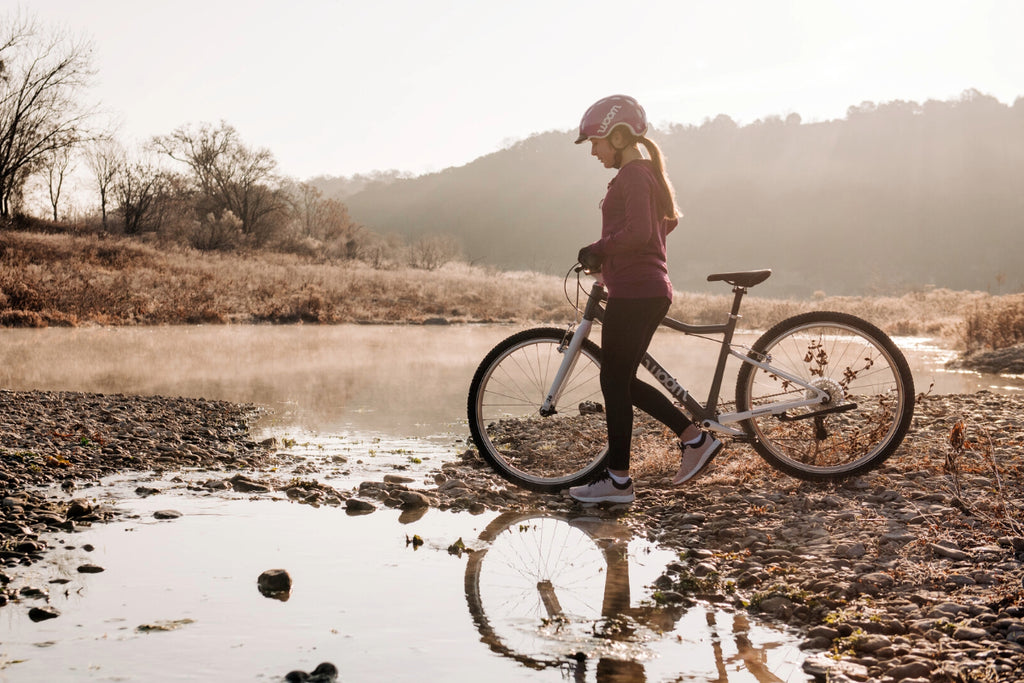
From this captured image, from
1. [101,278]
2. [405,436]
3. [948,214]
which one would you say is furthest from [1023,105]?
[405,436]

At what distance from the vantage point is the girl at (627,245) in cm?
476

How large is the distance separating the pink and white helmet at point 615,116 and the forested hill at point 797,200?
8635 centimetres

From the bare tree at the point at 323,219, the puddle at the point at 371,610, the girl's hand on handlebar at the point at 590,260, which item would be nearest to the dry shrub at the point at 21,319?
the puddle at the point at 371,610

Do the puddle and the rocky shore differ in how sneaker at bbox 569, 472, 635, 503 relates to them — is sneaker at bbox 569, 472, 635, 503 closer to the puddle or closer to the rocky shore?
the rocky shore

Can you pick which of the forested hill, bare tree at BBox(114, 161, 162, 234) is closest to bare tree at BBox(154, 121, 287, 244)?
bare tree at BBox(114, 161, 162, 234)

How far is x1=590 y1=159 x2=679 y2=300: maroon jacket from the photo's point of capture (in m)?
4.74

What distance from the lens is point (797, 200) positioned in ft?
384

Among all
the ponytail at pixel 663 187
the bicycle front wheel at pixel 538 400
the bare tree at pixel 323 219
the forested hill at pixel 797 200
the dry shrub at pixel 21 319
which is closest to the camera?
the ponytail at pixel 663 187

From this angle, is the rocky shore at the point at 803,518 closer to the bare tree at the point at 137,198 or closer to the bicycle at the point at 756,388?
the bicycle at the point at 756,388

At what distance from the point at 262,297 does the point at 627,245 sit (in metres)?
25.2

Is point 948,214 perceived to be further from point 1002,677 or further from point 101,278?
point 1002,677

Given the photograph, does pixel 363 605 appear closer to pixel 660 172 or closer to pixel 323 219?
pixel 660 172

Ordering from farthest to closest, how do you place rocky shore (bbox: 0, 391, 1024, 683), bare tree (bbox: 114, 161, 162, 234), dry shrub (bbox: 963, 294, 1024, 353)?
bare tree (bbox: 114, 161, 162, 234) → dry shrub (bbox: 963, 294, 1024, 353) → rocky shore (bbox: 0, 391, 1024, 683)

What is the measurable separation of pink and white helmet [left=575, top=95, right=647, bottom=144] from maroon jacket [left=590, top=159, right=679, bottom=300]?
0.22m
